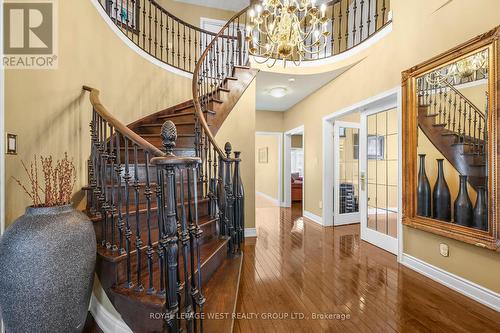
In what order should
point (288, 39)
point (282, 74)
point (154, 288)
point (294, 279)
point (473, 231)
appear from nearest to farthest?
point (154, 288)
point (473, 231)
point (294, 279)
point (288, 39)
point (282, 74)

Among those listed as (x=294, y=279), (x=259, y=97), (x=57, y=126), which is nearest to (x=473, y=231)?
(x=294, y=279)

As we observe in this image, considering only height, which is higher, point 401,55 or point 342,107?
point 401,55

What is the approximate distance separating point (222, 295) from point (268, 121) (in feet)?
17.7

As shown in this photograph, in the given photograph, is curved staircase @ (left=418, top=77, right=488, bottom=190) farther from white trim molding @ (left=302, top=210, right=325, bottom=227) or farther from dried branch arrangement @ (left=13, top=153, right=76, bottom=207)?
dried branch arrangement @ (left=13, top=153, right=76, bottom=207)

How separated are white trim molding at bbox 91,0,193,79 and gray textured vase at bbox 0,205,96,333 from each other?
2.39 meters

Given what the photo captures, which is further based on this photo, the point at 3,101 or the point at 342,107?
the point at 342,107

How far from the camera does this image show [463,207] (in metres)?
2.17

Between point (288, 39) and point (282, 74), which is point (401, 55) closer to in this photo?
point (288, 39)

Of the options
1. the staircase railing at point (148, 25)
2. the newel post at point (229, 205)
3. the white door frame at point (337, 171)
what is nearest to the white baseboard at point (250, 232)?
the newel post at point (229, 205)

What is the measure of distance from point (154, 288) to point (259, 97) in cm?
455

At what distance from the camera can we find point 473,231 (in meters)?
2.05

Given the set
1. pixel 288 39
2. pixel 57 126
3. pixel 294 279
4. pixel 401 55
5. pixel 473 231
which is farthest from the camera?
pixel 401 55

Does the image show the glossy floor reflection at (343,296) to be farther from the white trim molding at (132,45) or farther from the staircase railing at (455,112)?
the white trim molding at (132,45)

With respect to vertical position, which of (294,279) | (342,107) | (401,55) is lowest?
(294,279)
